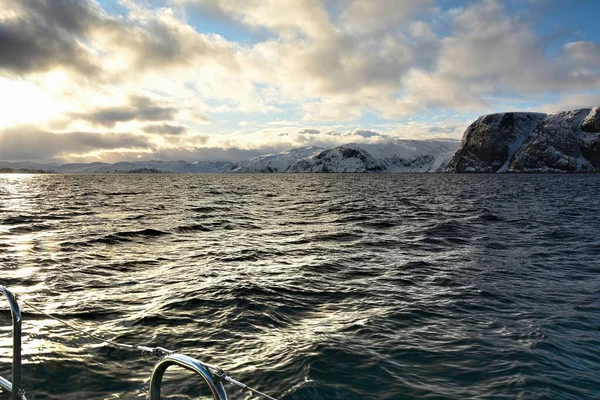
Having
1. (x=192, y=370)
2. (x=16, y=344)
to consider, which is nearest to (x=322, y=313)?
(x=16, y=344)

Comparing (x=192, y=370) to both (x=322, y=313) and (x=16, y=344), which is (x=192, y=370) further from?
(x=322, y=313)

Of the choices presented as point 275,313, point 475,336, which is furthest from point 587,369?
point 275,313

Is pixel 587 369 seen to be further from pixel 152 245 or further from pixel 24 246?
pixel 24 246

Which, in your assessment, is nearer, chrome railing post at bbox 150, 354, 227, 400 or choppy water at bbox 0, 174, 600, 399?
chrome railing post at bbox 150, 354, 227, 400

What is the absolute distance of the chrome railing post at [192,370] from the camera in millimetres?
2844

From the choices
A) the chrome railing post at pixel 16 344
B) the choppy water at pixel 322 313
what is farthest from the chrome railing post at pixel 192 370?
the choppy water at pixel 322 313

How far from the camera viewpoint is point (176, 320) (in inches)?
436

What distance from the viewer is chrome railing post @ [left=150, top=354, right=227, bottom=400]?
2844 mm

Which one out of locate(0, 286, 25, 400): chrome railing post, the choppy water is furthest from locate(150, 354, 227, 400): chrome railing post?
the choppy water

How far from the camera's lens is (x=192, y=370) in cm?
281

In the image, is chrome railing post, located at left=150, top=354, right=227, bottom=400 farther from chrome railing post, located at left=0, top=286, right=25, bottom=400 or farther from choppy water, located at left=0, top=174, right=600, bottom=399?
choppy water, located at left=0, top=174, right=600, bottom=399

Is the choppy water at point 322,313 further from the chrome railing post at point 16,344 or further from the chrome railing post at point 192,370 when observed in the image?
the chrome railing post at point 192,370

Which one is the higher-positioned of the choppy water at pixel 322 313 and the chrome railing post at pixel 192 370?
the chrome railing post at pixel 192 370

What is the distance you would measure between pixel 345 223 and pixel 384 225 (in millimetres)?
3334
